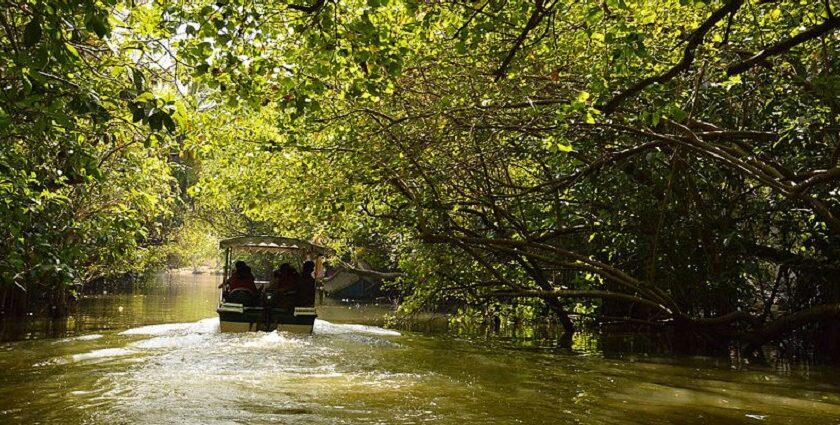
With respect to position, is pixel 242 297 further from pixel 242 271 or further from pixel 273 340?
pixel 273 340

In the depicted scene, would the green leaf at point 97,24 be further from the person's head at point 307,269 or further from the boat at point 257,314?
the person's head at point 307,269

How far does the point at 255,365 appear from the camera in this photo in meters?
11.9

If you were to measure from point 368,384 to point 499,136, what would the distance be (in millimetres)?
4764

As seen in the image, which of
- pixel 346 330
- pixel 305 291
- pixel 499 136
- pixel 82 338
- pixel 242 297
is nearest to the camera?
pixel 499 136

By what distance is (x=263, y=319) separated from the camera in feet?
53.3

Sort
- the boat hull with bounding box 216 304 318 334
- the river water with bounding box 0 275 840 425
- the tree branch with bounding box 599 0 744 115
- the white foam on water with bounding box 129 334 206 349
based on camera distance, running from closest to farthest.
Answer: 1. the tree branch with bounding box 599 0 744 115
2. the river water with bounding box 0 275 840 425
3. the white foam on water with bounding box 129 334 206 349
4. the boat hull with bounding box 216 304 318 334

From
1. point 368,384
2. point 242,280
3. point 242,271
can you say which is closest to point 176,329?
point 242,280

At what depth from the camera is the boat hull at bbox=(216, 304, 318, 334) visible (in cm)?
1602

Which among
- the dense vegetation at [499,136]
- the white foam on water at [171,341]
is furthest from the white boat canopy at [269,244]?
the white foam on water at [171,341]

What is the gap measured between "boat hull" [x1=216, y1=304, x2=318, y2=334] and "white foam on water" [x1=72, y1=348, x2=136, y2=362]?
2.61 metres

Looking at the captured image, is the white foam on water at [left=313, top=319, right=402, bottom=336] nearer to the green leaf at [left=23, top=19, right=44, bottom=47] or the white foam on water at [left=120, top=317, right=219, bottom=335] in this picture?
the white foam on water at [left=120, top=317, right=219, bottom=335]

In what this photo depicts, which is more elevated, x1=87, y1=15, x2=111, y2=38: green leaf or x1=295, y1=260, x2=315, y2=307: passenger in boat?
x1=87, y1=15, x2=111, y2=38: green leaf

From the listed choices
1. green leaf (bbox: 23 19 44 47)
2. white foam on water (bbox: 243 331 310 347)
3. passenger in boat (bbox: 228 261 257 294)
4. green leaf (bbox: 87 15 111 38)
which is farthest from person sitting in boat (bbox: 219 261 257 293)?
green leaf (bbox: 23 19 44 47)

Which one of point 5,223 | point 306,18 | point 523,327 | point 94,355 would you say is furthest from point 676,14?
point 523,327
